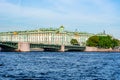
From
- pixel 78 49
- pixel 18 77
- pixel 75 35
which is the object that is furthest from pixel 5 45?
pixel 18 77

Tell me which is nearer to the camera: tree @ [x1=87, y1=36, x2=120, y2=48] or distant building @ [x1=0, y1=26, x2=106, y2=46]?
tree @ [x1=87, y1=36, x2=120, y2=48]

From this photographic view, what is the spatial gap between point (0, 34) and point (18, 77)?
147119mm

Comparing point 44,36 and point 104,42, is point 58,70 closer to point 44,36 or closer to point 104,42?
point 104,42

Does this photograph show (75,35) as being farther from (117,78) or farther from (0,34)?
(117,78)

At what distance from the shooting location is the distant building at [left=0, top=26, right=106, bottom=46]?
17738 cm

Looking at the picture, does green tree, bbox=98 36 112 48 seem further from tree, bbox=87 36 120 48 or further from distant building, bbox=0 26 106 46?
distant building, bbox=0 26 106 46

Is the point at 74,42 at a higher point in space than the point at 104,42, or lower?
higher

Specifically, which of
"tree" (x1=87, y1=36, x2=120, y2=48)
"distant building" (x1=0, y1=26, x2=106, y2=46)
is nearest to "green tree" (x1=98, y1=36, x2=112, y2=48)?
"tree" (x1=87, y1=36, x2=120, y2=48)

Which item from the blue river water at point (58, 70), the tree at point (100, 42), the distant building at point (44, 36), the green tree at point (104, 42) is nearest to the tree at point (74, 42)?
the distant building at point (44, 36)

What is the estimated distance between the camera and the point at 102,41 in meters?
168

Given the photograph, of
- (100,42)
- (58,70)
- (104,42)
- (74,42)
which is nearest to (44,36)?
(74,42)

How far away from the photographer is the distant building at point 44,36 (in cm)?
17738

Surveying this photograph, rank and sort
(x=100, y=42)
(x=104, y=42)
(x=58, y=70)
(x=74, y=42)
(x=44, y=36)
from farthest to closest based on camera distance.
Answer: (x=44, y=36)
(x=74, y=42)
(x=100, y=42)
(x=104, y=42)
(x=58, y=70)

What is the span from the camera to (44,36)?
186125 mm
